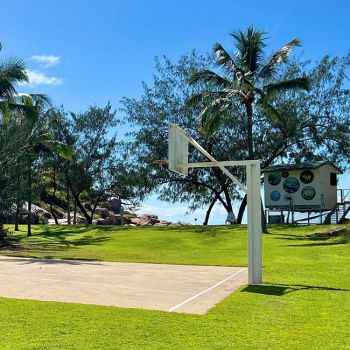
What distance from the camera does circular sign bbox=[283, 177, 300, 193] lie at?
28391 millimetres

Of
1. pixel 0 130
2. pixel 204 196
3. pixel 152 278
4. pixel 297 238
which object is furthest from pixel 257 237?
pixel 204 196

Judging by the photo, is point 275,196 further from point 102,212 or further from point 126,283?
point 102,212

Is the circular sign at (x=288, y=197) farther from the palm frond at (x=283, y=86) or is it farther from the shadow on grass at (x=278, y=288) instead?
the shadow on grass at (x=278, y=288)

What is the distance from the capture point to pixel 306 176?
28.0 meters

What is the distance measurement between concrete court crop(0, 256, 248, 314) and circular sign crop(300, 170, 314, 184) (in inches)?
617

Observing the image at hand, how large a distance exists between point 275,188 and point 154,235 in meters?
7.84

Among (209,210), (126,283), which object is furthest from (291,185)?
(126,283)

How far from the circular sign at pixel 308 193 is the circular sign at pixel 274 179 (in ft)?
4.93

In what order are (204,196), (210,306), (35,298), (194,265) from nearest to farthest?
(210,306), (35,298), (194,265), (204,196)

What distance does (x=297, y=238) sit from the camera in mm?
21906

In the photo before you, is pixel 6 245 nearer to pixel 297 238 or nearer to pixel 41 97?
pixel 41 97

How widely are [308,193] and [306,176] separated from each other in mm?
971

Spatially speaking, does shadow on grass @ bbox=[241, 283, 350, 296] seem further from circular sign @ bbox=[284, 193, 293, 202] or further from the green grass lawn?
circular sign @ bbox=[284, 193, 293, 202]

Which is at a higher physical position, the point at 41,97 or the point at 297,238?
the point at 41,97
